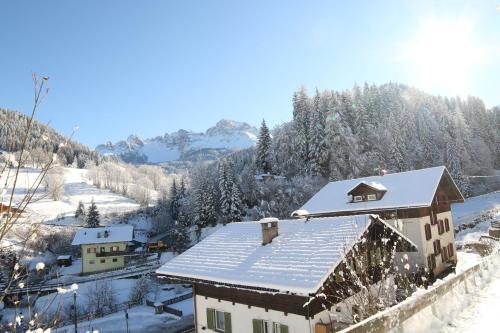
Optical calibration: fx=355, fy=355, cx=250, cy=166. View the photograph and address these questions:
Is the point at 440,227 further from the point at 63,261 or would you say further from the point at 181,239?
the point at 63,261

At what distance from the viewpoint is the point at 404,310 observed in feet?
23.7

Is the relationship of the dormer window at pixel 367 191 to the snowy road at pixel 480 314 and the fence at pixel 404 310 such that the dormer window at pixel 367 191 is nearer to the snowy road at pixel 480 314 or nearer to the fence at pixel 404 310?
the snowy road at pixel 480 314

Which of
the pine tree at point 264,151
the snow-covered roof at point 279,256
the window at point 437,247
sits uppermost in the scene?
the pine tree at point 264,151

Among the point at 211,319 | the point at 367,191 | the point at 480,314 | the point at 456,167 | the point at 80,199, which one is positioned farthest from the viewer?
the point at 80,199

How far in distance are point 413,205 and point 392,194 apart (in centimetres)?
292

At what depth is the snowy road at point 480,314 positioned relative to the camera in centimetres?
813

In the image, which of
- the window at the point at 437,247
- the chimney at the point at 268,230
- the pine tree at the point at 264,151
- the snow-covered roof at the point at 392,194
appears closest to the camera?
the chimney at the point at 268,230

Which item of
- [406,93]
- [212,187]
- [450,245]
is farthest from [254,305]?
[406,93]

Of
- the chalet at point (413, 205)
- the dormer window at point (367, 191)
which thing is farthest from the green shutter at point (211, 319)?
the dormer window at point (367, 191)

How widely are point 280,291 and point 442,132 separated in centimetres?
8537

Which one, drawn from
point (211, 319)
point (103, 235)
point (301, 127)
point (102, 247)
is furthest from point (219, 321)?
point (301, 127)

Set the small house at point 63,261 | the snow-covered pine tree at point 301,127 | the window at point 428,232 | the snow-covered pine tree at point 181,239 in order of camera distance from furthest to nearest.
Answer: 1. the snow-covered pine tree at point 301,127
2. the small house at point 63,261
3. the snow-covered pine tree at point 181,239
4. the window at point 428,232

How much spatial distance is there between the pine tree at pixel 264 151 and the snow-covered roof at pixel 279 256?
60.2 meters

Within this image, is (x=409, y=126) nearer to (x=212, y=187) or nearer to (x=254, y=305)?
(x=212, y=187)
